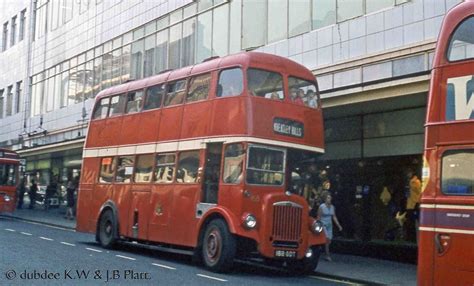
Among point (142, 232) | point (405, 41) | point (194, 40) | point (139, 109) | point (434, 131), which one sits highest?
point (194, 40)

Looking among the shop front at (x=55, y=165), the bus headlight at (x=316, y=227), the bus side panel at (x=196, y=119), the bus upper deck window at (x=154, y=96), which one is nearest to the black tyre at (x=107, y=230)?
the bus upper deck window at (x=154, y=96)

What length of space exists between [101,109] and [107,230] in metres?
3.77

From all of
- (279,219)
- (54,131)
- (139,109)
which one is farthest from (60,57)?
(279,219)

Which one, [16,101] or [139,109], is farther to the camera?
[16,101]

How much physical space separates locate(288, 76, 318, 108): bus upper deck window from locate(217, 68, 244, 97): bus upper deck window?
1.29 metres

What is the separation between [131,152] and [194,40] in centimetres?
933

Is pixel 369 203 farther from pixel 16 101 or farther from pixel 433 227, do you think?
pixel 16 101

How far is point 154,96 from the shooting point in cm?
1712

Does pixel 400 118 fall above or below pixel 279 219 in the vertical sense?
above

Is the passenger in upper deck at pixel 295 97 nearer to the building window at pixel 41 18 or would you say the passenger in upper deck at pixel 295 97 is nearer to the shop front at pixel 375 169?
the shop front at pixel 375 169

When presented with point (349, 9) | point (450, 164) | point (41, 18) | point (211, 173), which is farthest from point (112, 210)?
point (41, 18)

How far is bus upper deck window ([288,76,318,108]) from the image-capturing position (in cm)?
1471

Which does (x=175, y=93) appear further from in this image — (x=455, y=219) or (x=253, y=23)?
(x=455, y=219)

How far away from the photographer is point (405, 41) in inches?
646
